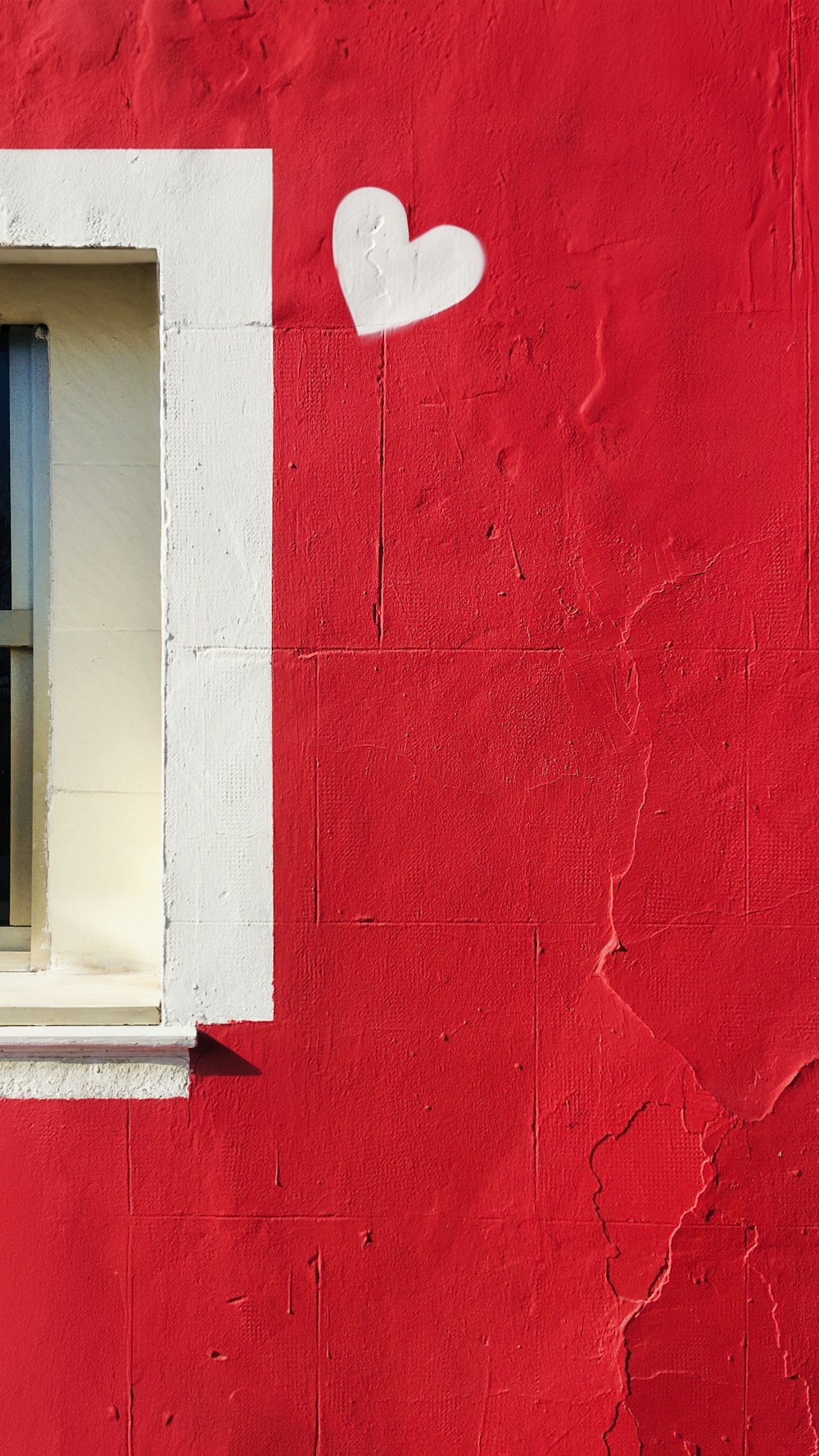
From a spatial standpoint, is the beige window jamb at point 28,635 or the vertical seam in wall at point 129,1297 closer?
the vertical seam in wall at point 129,1297

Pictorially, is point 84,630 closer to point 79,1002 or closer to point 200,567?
point 200,567

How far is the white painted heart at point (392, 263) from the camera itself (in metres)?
2.40

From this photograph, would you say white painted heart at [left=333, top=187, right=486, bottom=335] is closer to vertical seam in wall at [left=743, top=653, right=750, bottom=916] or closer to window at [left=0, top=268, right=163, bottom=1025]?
window at [left=0, top=268, right=163, bottom=1025]

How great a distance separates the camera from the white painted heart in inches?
94.4

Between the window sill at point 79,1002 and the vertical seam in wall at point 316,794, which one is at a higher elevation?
the vertical seam in wall at point 316,794

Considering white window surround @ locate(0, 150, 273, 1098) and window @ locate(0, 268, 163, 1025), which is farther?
window @ locate(0, 268, 163, 1025)

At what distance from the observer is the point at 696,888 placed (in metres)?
2.45

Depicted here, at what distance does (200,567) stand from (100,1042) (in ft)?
3.82

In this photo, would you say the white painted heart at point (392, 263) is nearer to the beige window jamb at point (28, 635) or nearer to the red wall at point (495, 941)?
the red wall at point (495, 941)

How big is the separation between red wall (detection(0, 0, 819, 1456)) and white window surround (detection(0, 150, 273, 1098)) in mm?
67

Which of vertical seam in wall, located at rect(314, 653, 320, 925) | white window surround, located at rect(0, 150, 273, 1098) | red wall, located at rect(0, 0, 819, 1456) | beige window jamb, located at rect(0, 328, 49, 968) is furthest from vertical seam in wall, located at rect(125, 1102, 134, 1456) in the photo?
vertical seam in wall, located at rect(314, 653, 320, 925)

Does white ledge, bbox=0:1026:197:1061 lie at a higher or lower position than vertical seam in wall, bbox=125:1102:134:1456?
higher

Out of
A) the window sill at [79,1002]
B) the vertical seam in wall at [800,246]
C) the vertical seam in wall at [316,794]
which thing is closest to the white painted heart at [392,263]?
the vertical seam in wall at [800,246]

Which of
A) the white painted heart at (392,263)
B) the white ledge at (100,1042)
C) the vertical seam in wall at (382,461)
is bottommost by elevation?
the white ledge at (100,1042)
